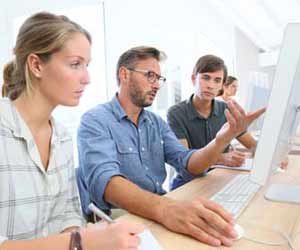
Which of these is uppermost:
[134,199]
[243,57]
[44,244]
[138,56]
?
[138,56]

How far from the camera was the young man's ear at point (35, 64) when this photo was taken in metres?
0.98

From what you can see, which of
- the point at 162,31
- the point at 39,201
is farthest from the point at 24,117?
the point at 162,31

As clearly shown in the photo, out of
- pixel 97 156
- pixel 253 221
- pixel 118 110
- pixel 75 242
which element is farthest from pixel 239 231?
pixel 118 110

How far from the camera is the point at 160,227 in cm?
90

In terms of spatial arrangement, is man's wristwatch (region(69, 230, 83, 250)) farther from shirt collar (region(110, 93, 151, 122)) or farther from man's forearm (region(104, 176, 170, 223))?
shirt collar (region(110, 93, 151, 122))

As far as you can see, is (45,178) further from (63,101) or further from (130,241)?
(130,241)

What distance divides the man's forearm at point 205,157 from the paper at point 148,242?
637mm

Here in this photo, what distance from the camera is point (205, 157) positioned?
4.74ft

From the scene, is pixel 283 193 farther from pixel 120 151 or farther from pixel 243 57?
pixel 243 57

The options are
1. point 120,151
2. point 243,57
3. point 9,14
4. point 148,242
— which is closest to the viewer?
point 148,242

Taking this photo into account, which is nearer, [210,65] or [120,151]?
[120,151]

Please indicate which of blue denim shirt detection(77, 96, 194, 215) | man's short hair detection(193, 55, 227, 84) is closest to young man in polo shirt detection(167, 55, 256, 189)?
man's short hair detection(193, 55, 227, 84)

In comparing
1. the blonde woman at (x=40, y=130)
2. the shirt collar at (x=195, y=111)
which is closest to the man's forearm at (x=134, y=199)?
the blonde woman at (x=40, y=130)

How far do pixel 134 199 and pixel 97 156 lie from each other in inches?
9.9
